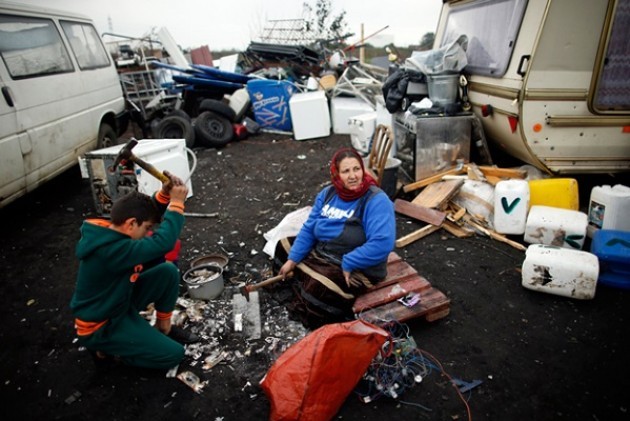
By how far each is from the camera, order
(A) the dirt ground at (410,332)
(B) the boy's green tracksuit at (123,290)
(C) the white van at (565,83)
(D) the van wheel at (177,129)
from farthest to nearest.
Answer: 1. (D) the van wheel at (177,129)
2. (C) the white van at (565,83)
3. (A) the dirt ground at (410,332)
4. (B) the boy's green tracksuit at (123,290)

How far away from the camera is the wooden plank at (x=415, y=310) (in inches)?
106

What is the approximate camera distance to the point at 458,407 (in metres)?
2.24

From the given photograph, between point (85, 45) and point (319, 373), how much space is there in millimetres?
6090

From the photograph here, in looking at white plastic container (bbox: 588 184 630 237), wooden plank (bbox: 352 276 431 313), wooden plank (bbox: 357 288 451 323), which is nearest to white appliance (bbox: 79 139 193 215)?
wooden plank (bbox: 352 276 431 313)

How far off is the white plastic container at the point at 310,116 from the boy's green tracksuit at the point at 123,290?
5.87 meters

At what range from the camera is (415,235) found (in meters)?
4.13

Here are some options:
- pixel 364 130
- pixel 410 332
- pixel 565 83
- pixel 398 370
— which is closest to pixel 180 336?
pixel 398 370

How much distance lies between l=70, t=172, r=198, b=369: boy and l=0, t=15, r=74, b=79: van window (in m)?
3.17

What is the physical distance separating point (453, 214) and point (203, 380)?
10.3 ft

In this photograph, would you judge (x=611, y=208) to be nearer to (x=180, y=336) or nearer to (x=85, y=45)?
(x=180, y=336)

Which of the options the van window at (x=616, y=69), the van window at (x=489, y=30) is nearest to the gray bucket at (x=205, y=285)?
the van window at (x=489, y=30)

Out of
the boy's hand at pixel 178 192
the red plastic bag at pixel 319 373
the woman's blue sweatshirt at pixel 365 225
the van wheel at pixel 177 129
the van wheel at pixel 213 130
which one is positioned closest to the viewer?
the red plastic bag at pixel 319 373

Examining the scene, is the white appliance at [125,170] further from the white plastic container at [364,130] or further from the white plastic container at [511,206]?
the white plastic container at [511,206]

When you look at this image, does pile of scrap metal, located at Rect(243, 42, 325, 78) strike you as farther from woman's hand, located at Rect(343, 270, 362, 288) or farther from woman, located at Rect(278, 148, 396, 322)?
woman's hand, located at Rect(343, 270, 362, 288)
